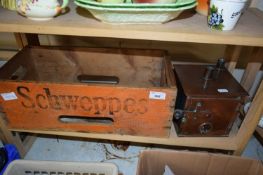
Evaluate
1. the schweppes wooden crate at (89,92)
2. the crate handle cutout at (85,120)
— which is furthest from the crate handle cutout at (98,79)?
the crate handle cutout at (85,120)

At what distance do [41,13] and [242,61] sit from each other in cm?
98

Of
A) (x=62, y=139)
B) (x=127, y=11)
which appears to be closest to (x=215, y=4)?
(x=127, y=11)

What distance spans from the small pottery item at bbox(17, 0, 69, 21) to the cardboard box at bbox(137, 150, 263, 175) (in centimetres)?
53

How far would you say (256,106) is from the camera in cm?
66

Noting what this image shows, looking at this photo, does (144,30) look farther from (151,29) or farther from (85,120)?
(85,120)

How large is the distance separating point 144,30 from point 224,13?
20cm

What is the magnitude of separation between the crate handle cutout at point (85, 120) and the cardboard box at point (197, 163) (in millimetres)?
172

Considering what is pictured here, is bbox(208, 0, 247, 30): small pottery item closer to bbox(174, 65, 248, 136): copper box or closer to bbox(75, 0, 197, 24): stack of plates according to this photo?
bbox(75, 0, 197, 24): stack of plates

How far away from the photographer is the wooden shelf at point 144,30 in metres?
0.51

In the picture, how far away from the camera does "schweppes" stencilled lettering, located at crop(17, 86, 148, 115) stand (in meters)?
0.64

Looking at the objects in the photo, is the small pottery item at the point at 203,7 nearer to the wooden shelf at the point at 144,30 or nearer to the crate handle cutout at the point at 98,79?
the wooden shelf at the point at 144,30

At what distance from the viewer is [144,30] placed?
52 cm

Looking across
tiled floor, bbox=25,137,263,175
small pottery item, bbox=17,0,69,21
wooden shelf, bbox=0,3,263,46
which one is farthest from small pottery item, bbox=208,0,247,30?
tiled floor, bbox=25,137,263,175

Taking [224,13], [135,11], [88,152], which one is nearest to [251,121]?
[224,13]
